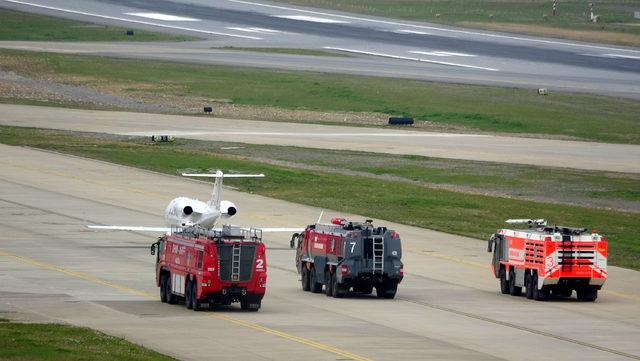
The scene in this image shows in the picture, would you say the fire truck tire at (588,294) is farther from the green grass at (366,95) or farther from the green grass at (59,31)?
the green grass at (59,31)

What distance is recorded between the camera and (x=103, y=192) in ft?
271

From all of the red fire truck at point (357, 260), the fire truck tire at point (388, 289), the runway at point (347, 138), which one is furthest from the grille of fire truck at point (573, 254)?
the runway at point (347, 138)

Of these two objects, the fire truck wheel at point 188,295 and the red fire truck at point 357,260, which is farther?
the red fire truck at point 357,260

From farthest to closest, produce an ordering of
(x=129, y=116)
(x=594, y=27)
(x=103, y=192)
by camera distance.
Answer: (x=594, y=27) < (x=129, y=116) < (x=103, y=192)

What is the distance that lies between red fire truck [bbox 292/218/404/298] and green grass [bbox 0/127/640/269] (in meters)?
15.7

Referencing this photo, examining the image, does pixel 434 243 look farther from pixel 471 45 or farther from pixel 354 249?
pixel 471 45

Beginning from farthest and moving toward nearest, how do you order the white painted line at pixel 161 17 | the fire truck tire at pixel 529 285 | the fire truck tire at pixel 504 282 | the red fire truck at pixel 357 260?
1. the white painted line at pixel 161 17
2. the fire truck tire at pixel 504 282
3. the fire truck tire at pixel 529 285
4. the red fire truck at pixel 357 260

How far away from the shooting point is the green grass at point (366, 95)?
396 feet

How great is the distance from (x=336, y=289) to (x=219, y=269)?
286 inches

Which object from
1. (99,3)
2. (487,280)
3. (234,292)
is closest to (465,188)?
(487,280)

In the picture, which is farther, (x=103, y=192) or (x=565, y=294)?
(x=103, y=192)

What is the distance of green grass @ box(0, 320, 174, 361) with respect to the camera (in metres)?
38.6

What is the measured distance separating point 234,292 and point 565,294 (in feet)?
48.3

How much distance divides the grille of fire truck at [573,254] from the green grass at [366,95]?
61.0 m
